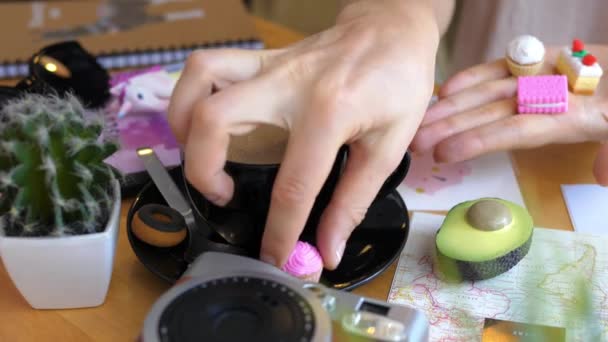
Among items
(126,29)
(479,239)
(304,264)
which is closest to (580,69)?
(479,239)

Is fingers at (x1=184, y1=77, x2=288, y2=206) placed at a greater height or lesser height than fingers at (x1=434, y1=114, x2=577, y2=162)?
greater

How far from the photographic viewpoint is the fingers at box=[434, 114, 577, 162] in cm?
66

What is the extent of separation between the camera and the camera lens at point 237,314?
15.4 inches

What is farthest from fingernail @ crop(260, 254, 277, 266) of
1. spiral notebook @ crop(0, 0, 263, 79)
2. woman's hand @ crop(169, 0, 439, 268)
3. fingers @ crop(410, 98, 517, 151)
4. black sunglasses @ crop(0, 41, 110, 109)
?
spiral notebook @ crop(0, 0, 263, 79)

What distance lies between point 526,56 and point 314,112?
0.34 meters

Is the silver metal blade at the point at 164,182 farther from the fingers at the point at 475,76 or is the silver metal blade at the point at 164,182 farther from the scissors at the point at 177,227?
the fingers at the point at 475,76

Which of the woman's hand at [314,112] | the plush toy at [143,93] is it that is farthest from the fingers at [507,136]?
the plush toy at [143,93]

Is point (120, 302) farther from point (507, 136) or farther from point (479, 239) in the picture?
point (507, 136)

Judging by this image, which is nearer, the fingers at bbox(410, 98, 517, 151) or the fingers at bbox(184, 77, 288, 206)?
the fingers at bbox(184, 77, 288, 206)

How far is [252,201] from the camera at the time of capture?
1.68ft

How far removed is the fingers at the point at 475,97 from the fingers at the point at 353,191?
0.65ft

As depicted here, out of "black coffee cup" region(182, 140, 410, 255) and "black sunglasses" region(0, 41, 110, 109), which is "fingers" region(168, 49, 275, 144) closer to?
"black coffee cup" region(182, 140, 410, 255)

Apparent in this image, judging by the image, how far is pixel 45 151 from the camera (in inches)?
17.9

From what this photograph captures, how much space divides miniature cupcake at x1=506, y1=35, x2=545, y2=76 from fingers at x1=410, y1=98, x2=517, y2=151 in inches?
1.7
